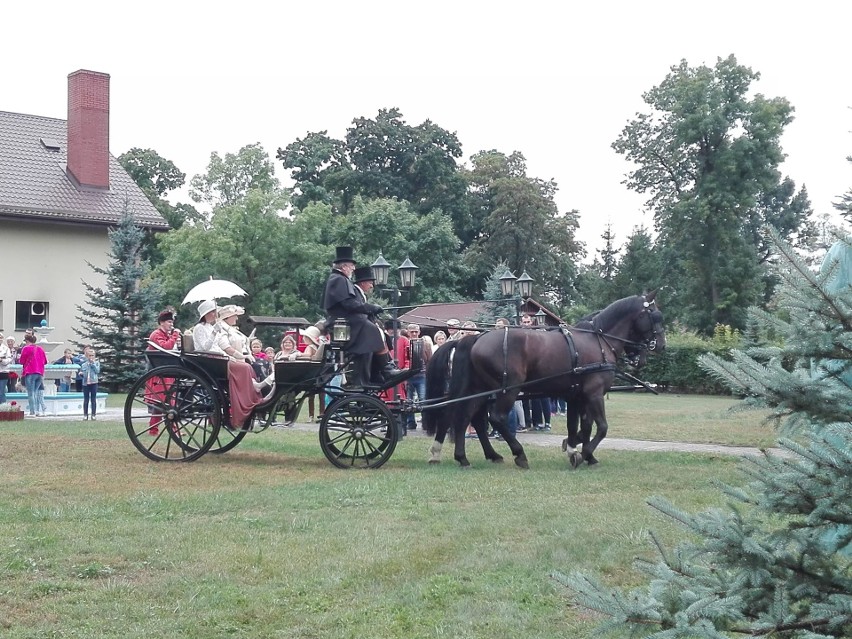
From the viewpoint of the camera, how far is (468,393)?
12.3 metres

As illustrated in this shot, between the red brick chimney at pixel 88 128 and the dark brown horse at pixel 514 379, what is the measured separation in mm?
29754

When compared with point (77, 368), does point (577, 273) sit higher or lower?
higher

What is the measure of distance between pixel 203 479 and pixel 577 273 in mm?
53165

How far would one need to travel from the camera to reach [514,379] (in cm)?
1216

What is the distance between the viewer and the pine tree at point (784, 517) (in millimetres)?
2936

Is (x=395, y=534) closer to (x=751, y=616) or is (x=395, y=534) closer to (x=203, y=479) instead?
(x=203, y=479)

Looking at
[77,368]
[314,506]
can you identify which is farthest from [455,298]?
[314,506]

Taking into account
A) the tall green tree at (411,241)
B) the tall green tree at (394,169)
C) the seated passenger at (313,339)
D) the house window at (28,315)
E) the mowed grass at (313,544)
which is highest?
the tall green tree at (394,169)

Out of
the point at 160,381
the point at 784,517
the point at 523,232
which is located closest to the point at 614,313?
the point at 160,381

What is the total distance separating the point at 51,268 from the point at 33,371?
19138 mm

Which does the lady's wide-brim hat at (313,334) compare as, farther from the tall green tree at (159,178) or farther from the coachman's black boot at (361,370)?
the tall green tree at (159,178)

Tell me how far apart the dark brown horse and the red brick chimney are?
97.6ft

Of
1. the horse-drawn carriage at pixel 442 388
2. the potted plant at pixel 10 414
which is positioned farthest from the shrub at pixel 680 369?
the horse-drawn carriage at pixel 442 388

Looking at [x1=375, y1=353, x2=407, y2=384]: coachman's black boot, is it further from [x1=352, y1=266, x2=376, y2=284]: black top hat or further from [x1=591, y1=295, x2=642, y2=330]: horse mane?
[x1=591, y1=295, x2=642, y2=330]: horse mane
